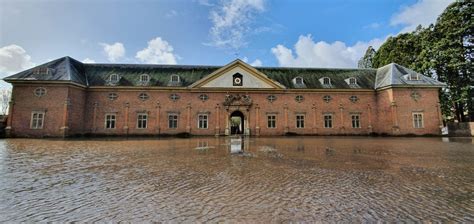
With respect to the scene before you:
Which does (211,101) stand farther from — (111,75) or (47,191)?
(47,191)

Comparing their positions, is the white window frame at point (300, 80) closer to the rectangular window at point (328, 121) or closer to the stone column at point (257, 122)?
the rectangular window at point (328, 121)

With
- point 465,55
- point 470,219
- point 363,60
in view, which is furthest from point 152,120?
point 363,60

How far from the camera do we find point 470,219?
343 centimetres

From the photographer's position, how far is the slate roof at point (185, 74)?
79.9 ft

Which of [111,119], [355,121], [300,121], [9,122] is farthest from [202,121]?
[9,122]

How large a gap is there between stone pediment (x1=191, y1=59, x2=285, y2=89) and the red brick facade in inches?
28.9

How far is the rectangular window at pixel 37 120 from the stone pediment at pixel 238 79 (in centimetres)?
1624

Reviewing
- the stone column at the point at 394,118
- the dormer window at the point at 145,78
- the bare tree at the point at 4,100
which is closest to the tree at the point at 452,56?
the stone column at the point at 394,118

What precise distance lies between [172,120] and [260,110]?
10.5 meters

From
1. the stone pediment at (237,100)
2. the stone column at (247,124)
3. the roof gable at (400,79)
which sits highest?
the roof gable at (400,79)

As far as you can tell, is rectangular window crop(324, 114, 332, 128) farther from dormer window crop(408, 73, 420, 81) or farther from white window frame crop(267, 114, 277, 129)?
dormer window crop(408, 73, 420, 81)

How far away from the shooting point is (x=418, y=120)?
25922mm

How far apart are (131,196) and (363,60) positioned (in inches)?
2050

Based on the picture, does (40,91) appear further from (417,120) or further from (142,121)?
(417,120)
